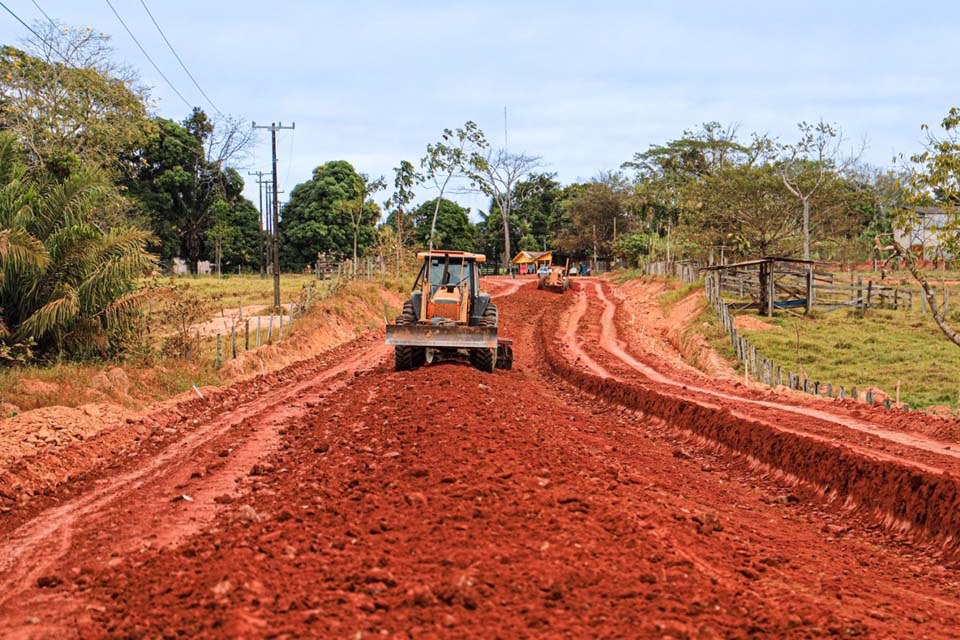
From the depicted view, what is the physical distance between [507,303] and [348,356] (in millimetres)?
17765

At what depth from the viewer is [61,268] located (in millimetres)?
16141

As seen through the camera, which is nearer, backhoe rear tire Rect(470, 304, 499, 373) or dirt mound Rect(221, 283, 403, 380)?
backhoe rear tire Rect(470, 304, 499, 373)

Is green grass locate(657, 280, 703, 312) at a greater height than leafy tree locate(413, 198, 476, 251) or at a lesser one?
lesser

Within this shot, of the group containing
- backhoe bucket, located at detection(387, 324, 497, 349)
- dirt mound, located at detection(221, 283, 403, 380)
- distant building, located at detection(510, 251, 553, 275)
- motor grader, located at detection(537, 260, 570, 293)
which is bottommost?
dirt mound, located at detection(221, 283, 403, 380)

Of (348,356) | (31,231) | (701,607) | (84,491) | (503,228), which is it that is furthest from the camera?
(503,228)

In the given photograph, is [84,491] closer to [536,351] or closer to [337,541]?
[337,541]

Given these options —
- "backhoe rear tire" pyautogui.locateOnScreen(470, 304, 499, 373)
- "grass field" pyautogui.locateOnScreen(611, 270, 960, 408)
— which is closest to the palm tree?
"backhoe rear tire" pyautogui.locateOnScreen(470, 304, 499, 373)

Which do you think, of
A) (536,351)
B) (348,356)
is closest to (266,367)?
Answer: (348,356)

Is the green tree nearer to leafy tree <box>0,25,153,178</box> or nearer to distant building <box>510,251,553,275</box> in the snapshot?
leafy tree <box>0,25,153,178</box>

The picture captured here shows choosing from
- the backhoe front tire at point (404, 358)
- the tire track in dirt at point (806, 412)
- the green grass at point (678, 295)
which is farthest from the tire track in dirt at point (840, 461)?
the green grass at point (678, 295)

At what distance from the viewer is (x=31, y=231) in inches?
639

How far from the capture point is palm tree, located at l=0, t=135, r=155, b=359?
15.3m

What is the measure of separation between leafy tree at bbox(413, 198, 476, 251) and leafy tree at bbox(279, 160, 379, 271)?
16604mm

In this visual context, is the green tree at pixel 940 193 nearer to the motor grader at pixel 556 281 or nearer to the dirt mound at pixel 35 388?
the dirt mound at pixel 35 388
